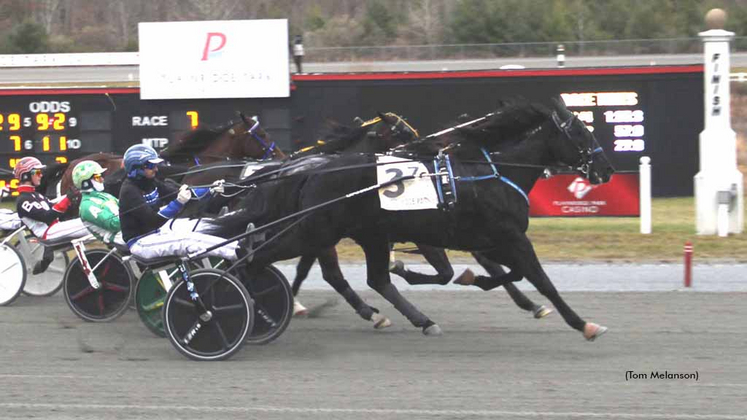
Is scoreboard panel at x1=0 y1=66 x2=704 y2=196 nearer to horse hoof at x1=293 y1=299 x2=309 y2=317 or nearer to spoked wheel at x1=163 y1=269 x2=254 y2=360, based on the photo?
horse hoof at x1=293 y1=299 x2=309 y2=317

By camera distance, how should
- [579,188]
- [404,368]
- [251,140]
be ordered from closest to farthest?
[404,368], [251,140], [579,188]

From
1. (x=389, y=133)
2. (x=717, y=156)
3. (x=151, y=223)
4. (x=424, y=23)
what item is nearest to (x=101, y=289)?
(x=151, y=223)

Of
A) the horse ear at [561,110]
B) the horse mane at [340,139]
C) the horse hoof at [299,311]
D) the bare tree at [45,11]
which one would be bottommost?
the horse hoof at [299,311]

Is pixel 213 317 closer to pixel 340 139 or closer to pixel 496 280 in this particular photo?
pixel 496 280

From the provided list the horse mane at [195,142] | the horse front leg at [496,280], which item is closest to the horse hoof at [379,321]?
the horse front leg at [496,280]

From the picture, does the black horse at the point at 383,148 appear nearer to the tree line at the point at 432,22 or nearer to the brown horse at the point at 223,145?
the brown horse at the point at 223,145

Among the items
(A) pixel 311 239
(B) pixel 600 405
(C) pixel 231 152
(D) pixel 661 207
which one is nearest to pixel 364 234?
(A) pixel 311 239

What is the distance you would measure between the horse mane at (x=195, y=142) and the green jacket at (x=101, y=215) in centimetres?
238

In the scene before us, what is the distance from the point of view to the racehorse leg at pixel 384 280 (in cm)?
826

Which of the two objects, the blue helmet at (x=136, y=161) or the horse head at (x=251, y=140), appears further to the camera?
the horse head at (x=251, y=140)

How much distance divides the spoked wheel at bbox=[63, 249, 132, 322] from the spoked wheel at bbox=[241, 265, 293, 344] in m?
1.63

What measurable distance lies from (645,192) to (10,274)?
7.99 m

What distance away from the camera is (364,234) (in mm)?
8180

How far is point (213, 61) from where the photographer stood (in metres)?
16.1
